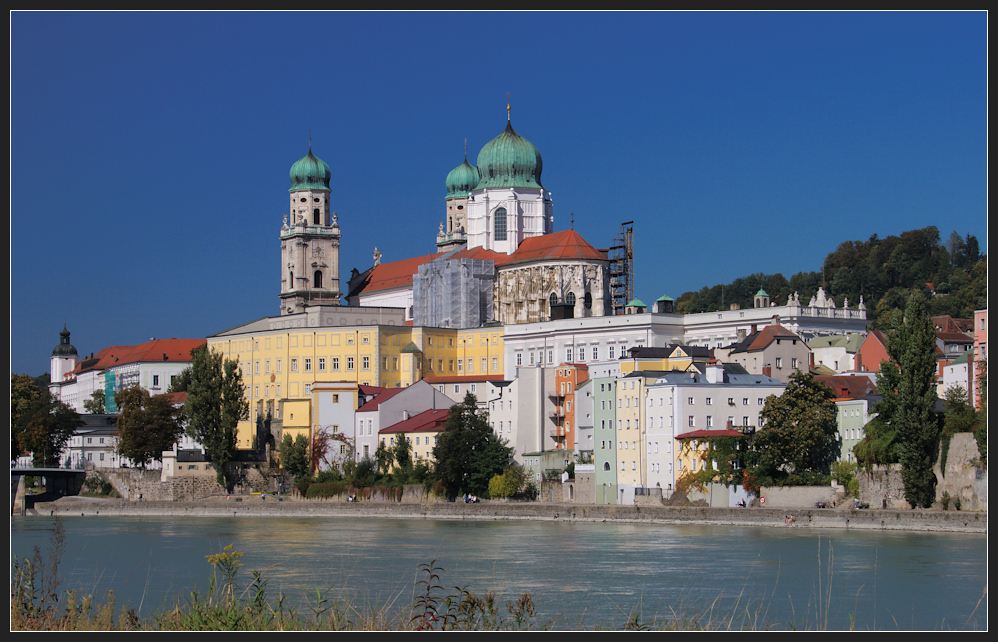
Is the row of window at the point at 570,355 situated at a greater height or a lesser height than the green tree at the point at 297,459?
greater

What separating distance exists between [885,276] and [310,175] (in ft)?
169

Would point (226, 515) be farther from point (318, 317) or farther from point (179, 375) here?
point (179, 375)

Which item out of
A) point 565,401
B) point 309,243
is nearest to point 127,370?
point 309,243

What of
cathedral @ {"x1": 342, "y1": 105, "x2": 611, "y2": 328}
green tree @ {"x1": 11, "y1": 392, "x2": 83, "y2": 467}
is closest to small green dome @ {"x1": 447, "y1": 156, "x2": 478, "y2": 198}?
cathedral @ {"x1": 342, "y1": 105, "x2": 611, "y2": 328}

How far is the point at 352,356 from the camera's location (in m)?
89.8

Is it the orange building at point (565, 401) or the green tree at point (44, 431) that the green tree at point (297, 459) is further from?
the green tree at point (44, 431)

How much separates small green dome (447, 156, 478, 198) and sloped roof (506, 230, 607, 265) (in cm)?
2270

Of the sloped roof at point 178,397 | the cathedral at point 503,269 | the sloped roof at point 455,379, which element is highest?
the cathedral at point 503,269

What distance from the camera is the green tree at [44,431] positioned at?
261ft

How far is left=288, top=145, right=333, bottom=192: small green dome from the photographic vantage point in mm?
115062

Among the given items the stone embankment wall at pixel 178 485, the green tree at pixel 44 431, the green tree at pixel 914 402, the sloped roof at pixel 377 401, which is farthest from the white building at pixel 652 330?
the green tree at pixel 914 402

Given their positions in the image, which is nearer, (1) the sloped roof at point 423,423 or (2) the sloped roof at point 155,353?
(1) the sloped roof at point 423,423

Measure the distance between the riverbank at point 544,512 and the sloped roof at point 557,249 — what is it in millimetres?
32300

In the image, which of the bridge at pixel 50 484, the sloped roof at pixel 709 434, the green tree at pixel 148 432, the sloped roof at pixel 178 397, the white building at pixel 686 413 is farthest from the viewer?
the sloped roof at pixel 178 397
